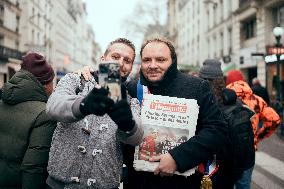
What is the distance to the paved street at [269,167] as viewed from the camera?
6848 millimetres

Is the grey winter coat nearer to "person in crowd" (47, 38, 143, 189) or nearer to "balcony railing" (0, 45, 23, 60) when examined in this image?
"person in crowd" (47, 38, 143, 189)

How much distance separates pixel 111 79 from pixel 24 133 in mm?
1146

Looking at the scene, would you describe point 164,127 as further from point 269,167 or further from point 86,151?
point 269,167

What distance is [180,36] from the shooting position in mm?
59875

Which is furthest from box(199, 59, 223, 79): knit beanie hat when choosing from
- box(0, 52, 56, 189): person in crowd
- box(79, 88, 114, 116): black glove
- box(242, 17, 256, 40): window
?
box(242, 17, 256, 40): window

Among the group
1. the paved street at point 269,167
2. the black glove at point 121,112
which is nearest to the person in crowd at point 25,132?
the black glove at point 121,112

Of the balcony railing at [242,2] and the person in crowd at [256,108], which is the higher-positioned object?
the balcony railing at [242,2]

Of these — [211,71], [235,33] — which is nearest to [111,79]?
[211,71]

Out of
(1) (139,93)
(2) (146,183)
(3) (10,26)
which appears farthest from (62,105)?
(3) (10,26)

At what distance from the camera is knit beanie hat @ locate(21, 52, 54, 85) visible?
3.03m

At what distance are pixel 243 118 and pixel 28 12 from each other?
1715 inches

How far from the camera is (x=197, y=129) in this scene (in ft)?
8.39

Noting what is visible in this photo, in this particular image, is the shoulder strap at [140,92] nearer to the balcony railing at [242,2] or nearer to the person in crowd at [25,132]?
Answer: the person in crowd at [25,132]

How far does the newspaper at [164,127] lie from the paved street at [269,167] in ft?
15.5
